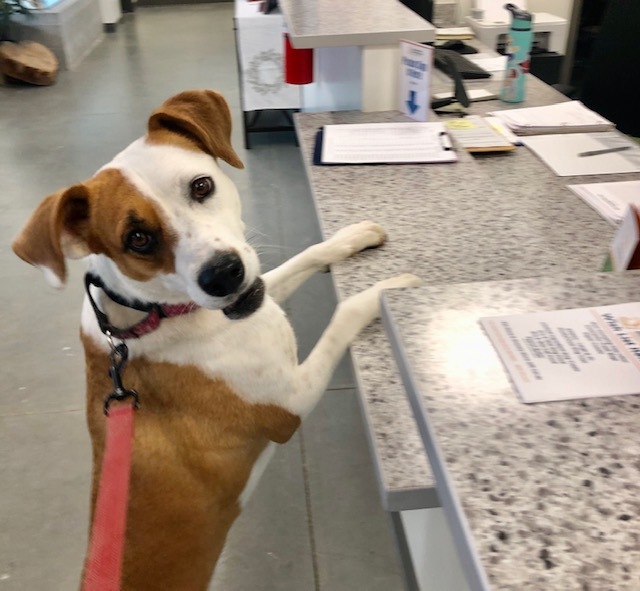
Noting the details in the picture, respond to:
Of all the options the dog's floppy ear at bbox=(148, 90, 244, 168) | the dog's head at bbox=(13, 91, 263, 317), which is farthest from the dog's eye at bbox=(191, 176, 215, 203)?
the dog's floppy ear at bbox=(148, 90, 244, 168)

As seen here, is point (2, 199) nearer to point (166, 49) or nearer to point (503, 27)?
point (503, 27)

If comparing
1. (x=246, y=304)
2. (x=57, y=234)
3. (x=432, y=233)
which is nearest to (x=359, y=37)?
(x=432, y=233)

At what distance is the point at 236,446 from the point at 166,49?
6382 millimetres

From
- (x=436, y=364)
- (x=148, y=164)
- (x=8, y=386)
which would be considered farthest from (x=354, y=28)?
(x=8, y=386)

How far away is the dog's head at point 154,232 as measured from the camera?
3.39 ft

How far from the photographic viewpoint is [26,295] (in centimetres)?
276

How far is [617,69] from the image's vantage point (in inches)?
92.0

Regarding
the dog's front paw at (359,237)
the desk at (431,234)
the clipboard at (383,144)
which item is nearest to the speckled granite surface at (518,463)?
the desk at (431,234)

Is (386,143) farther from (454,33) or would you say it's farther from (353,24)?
(454,33)

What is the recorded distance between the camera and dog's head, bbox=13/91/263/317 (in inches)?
40.6

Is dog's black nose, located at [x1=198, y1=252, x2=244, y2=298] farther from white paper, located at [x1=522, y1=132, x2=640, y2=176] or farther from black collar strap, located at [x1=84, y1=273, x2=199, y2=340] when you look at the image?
white paper, located at [x1=522, y1=132, x2=640, y2=176]

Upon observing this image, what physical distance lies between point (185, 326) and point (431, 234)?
1.74 ft

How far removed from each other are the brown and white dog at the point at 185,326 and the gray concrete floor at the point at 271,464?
0.47 m

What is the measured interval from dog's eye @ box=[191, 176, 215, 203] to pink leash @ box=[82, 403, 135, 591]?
392 mm
